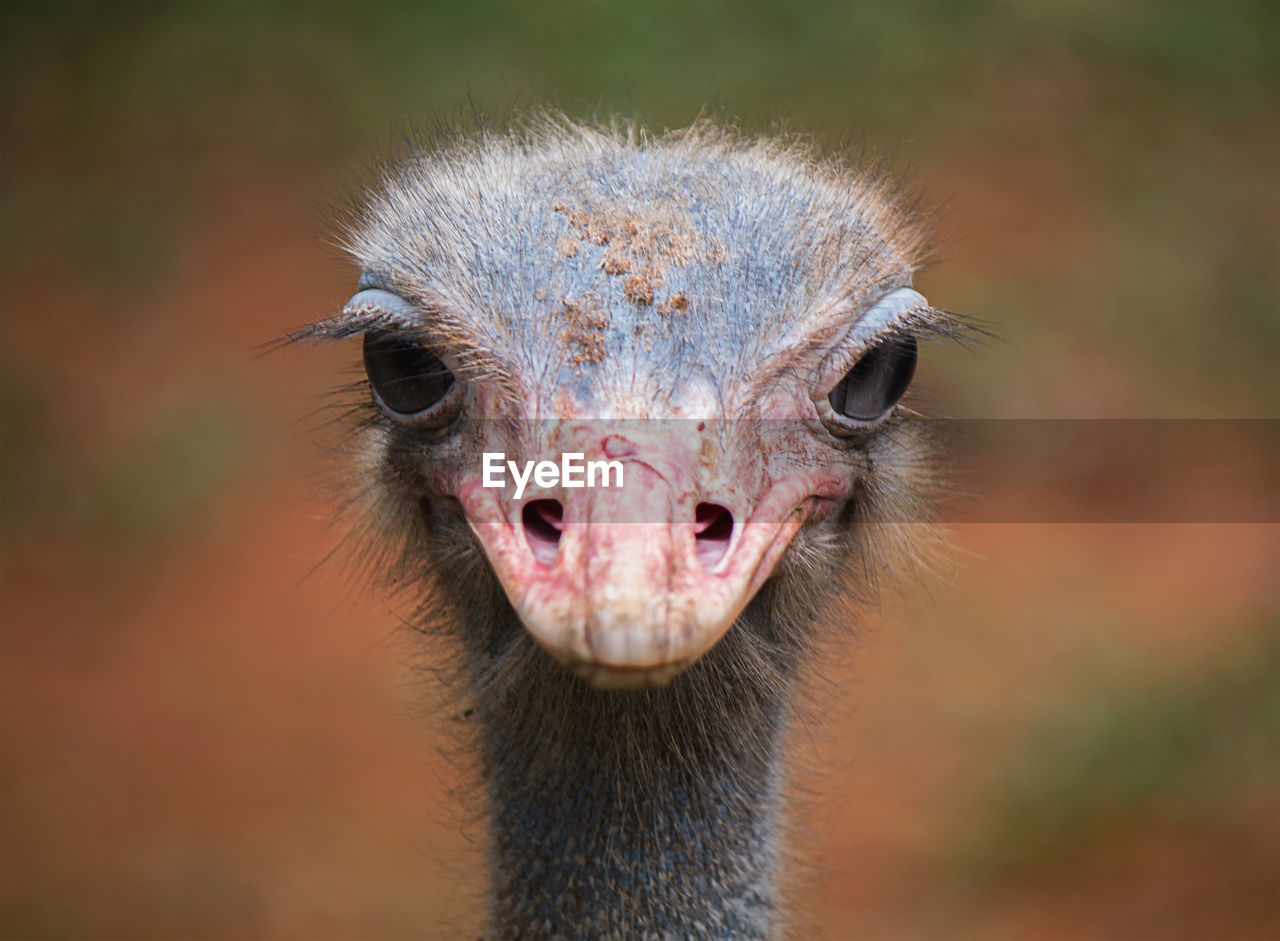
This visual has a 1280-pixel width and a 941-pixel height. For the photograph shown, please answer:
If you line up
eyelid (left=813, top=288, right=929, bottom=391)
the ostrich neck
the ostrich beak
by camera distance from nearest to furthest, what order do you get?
the ostrich beak
eyelid (left=813, top=288, right=929, bottom=391)
the ostrich neck

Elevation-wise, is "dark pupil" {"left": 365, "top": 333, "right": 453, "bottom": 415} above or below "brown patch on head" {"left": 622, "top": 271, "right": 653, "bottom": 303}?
below

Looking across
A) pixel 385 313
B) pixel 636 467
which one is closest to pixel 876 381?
pixel 636 467

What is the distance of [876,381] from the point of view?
5.51 ft

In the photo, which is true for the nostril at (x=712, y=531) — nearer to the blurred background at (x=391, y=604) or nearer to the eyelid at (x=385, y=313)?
the eyelid at (x=385, y=313)

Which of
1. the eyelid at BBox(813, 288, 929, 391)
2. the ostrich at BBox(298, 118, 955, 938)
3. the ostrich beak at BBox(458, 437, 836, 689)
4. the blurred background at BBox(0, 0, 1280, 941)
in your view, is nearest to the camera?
the ostrich beak at BBox(458, 437, 836, 689)

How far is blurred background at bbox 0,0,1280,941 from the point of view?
168 inches

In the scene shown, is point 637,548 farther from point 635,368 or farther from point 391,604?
point 391,604

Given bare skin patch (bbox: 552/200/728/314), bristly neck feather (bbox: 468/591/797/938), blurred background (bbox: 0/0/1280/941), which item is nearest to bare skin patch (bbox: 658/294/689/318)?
bare skin patch (bbox: 552/200/728/314)

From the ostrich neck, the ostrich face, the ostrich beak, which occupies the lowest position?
the ostrich neck

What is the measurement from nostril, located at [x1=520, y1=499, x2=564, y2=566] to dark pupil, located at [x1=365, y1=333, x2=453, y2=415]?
31 centimetres

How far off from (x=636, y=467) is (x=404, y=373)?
19.7 inches

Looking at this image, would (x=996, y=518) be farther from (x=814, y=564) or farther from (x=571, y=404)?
(x=571, y=404)

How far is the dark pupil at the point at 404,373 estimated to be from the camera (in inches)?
64.0

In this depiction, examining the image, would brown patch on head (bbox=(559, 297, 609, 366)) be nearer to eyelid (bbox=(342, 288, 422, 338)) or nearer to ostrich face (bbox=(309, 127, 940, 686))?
ostrich face (bbox=(309, 127, 940, 686))
